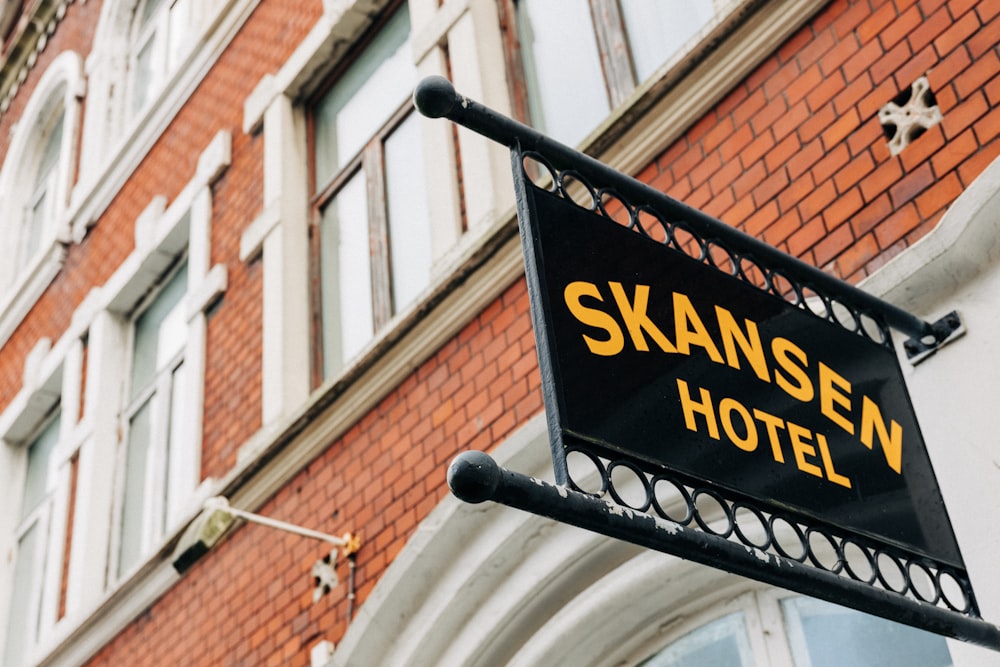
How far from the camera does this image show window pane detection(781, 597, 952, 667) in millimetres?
3350

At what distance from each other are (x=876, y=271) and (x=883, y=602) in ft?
3.81

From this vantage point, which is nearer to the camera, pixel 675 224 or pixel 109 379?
pixel 675 224

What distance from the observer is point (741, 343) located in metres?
2.58

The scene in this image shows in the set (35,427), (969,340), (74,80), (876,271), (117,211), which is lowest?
(969,340)

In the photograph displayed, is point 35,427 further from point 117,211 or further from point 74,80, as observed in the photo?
point 74,80

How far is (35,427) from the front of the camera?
9.25 metres

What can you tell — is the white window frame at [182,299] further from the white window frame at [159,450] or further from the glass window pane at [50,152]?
the glass window pane at [50,152]

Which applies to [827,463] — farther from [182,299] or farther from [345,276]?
[182,299]

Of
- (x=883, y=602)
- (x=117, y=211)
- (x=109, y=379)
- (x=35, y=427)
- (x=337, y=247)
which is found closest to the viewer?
(x=883, y=602)

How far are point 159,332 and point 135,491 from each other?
3.42ft

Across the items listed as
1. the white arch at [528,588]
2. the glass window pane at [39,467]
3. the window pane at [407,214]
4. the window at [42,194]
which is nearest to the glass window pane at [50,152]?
the window at [42,194]

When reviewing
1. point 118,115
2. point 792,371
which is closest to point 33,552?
point 118,115

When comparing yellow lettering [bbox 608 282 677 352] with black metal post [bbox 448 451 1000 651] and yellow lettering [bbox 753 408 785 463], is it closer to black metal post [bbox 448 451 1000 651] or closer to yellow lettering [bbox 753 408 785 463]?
yellow lettering [bbox 753 408 785 463]

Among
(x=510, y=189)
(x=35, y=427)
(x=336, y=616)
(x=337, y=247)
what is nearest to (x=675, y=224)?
(x=510, y=189)
